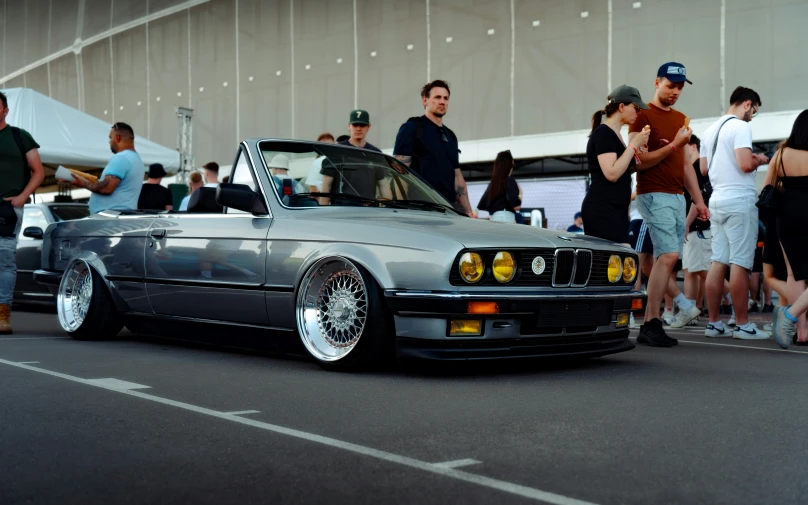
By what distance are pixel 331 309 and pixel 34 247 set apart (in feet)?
21.1

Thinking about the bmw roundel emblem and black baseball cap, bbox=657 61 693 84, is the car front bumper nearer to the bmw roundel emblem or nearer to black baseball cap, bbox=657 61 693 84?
the bmw roundel emblem

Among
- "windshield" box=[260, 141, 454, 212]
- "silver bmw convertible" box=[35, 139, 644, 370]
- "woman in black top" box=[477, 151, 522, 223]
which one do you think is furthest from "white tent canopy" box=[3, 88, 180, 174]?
"windshield" box=[260, 141, 454, 212]

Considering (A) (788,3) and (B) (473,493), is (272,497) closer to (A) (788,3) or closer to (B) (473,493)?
(B) (473,493)

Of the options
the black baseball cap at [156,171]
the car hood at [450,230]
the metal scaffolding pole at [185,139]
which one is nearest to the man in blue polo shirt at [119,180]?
the black baseball cap at [156,171]

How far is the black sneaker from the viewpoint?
681 cm

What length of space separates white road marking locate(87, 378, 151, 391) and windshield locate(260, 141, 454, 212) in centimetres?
153

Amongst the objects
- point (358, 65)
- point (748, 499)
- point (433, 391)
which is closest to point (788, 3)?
point (358, 65)

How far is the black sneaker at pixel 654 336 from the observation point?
6.81m

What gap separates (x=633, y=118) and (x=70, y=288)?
4331mm

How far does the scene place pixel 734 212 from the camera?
755 cm

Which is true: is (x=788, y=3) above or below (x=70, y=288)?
above

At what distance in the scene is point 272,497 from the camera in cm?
263

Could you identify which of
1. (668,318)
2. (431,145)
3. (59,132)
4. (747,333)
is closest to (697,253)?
(668,318)

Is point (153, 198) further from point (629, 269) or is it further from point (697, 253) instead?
point (629, 269)
